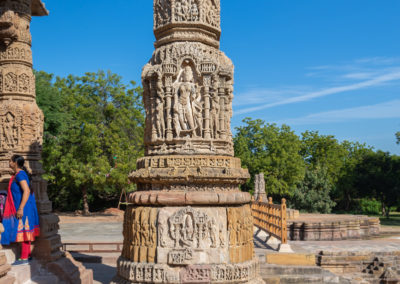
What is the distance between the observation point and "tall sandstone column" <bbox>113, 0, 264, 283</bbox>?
13.5 feet

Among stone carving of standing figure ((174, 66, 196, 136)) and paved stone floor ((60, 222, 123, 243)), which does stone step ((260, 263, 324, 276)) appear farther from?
paved stone floor ((60, 222, 123, 243))

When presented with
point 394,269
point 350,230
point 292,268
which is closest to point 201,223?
point 292,268

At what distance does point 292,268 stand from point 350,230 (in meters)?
7.31

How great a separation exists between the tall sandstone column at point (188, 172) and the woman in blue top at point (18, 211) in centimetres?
168

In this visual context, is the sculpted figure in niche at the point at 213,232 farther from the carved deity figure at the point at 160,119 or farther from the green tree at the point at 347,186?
the green tree at the point at 347,186

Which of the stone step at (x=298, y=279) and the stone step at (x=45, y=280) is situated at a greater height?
the stone step at (x=45, y=280)

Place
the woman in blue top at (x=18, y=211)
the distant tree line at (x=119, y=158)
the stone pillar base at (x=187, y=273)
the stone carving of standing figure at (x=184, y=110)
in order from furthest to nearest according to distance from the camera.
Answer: the distant tree line at (x=119, y=158), the woman in blue top at (x=18, y=211), the stone carving of standing figure at (x=184, y=110), the stone pillar base at (x=187, y=273)

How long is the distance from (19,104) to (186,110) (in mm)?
3408

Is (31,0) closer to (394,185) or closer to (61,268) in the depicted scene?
(61,268)

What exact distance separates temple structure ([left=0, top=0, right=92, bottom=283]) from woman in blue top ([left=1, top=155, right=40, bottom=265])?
1.52 ft

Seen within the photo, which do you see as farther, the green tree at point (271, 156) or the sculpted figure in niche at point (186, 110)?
the green tree at point (271, 156)

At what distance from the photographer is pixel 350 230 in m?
13.7

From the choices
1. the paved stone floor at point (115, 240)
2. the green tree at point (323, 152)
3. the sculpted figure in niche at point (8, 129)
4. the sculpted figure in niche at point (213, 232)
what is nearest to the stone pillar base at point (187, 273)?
the sculpted figure in niche at point (213, 232)

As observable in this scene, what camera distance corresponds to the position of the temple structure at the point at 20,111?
6.05 meters
